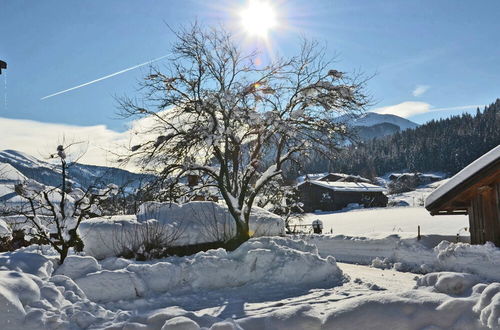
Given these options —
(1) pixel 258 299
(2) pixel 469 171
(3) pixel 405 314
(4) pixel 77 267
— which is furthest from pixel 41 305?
(2) pixel 469 171

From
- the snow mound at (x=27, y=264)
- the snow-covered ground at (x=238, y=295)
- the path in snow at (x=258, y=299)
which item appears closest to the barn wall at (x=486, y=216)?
the snow-covered ground at (x=238, y=295)

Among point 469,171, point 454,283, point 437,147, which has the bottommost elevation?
point 454,283

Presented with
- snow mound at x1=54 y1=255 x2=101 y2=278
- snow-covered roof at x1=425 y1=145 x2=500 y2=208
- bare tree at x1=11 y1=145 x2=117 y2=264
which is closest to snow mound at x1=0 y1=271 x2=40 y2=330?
snow mound at x1=54 y1=255 x2=101 y2=278

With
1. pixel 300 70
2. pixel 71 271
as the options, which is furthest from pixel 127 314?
pixel 300 70

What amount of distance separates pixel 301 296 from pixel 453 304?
11.3ft

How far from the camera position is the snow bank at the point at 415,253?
32.9 feet

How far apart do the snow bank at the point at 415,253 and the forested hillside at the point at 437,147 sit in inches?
3030

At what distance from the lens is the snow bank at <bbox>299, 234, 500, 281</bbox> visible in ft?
32.9

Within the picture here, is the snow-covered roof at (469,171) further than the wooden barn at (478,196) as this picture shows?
No

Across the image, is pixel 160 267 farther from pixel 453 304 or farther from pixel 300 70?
pixel 300 70

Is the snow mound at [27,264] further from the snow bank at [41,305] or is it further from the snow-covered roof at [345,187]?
the snow-covered roof at [345,187]

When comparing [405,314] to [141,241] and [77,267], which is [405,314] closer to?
[77,267]

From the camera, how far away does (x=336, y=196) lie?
5331 centimetres

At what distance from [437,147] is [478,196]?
10110cm
